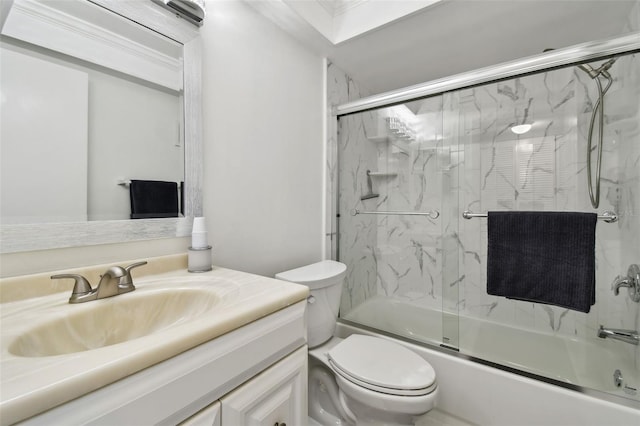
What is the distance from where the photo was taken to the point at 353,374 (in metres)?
1.13

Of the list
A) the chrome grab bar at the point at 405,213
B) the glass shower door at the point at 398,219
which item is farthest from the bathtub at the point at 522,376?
the chrome grab bar at the point at 405,213

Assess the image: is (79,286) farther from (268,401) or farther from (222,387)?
(268,401)

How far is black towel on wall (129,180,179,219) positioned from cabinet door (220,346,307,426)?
0.70 metres

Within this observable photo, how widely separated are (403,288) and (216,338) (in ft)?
5.75

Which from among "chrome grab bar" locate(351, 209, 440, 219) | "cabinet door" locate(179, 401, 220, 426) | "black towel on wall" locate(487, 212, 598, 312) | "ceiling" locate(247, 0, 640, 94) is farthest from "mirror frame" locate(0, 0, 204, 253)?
"black towel on wall" locate(487, 212, 598, 312)

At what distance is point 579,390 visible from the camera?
46.8 inches

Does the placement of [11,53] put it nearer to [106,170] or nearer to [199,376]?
[106,170]

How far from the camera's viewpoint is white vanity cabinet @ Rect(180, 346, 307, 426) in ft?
1.99

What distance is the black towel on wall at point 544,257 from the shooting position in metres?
1.19

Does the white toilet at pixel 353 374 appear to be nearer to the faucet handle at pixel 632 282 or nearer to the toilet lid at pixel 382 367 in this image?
the toilet lid at pixel 382 367

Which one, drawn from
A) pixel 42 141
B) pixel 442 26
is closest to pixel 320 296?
pixel 42 141

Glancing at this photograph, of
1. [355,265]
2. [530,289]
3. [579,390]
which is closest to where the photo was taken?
[579,390]

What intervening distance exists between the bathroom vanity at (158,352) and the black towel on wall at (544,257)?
1107 mm

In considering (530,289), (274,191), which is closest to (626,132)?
(530,289)
